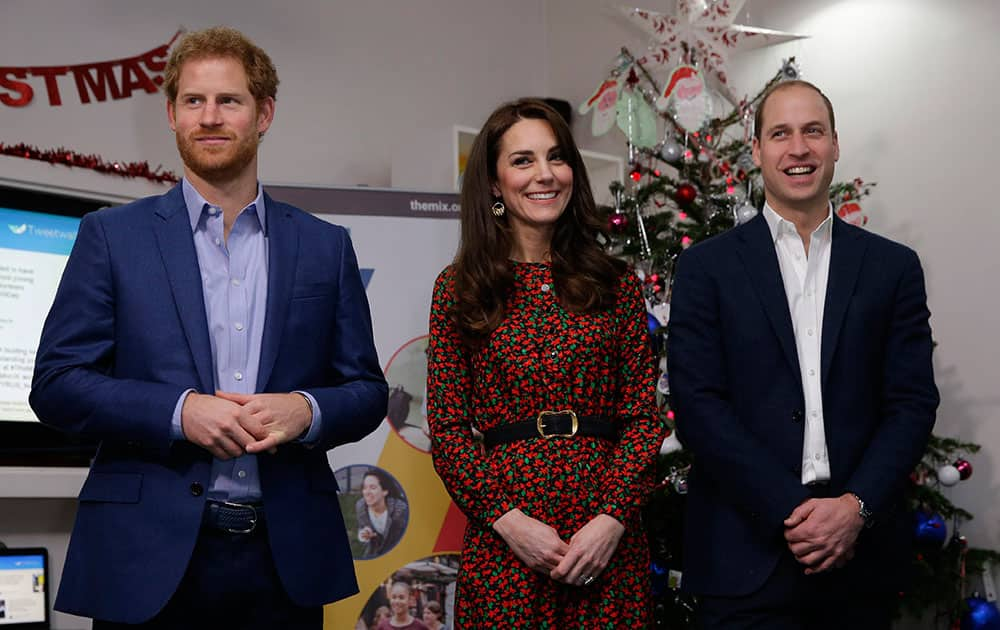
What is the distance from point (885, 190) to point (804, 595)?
9.81ft

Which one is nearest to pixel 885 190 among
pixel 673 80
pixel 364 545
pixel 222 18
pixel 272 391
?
pixel 673 80

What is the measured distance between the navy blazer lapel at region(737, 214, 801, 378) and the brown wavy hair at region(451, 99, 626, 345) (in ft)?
0.95

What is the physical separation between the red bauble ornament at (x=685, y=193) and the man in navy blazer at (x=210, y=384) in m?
2.18

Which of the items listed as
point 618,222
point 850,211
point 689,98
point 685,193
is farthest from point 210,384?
point 850,211

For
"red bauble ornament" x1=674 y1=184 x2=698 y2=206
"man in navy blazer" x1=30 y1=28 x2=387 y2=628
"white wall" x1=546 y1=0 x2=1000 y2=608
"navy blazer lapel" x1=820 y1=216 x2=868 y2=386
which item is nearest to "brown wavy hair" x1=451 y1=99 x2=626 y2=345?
"man in navy blazer" x1=30 y1=28 x2=387 y2=628

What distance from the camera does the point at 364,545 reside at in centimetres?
324

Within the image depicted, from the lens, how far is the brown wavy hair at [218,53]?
6.53 feet

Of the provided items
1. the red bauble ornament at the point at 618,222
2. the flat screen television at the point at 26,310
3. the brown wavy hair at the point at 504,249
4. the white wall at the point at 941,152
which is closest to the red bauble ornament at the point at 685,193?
the red bauble ornament at the point at 618,222

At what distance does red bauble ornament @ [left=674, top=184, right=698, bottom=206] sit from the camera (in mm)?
3989

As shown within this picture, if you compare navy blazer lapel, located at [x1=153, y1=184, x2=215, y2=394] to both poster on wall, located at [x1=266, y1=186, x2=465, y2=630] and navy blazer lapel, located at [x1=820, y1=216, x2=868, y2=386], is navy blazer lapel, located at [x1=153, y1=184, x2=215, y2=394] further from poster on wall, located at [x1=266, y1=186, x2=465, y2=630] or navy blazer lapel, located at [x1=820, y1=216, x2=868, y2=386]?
poster on wall, located at [x1=266, y1=186, x2=465, y2=630]

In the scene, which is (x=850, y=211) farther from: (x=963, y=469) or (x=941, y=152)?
(x=963, y=469)

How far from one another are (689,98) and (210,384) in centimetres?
272

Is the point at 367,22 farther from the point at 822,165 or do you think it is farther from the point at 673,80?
the point at 822,165

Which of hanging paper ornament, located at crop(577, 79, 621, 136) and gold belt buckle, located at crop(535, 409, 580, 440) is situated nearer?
gold belt buckle, located at crop(535, 409, 580, 440)
